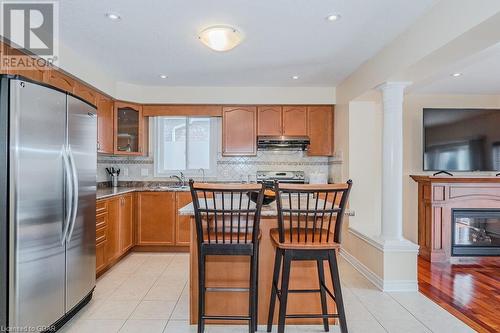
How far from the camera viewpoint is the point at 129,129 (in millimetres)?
4688

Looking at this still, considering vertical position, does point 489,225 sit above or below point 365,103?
below

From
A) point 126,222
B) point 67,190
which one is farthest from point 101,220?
point 67,190

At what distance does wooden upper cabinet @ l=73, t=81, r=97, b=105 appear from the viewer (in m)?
3.47

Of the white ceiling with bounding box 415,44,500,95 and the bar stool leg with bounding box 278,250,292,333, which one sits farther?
the white ceiling with bounding box 415,44,500,95

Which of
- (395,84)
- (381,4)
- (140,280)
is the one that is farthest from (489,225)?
(140,280)

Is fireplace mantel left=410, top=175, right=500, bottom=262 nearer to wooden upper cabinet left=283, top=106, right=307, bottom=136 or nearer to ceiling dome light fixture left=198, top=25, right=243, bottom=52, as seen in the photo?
wooden upper cabinet left=283, top=106, right=307, bottom=136

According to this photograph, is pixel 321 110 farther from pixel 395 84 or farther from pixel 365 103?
pixel 395 84

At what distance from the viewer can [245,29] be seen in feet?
9.01

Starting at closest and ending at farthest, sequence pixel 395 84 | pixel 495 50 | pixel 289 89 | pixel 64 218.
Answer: pixel 64 218 < pixel 495 50 < pixel 395 84 < pixel 289 89

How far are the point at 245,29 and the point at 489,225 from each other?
4305mm

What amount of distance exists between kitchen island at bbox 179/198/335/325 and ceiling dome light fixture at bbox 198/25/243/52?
1.38m

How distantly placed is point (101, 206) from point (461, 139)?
4.93m

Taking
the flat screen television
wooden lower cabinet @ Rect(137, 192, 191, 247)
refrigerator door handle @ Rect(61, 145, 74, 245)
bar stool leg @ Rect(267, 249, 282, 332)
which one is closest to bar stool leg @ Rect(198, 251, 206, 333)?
bar stool leg @ Rect(267, 249, 282, 332)

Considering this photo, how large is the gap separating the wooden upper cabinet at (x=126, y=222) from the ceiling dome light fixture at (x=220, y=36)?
2.37m
